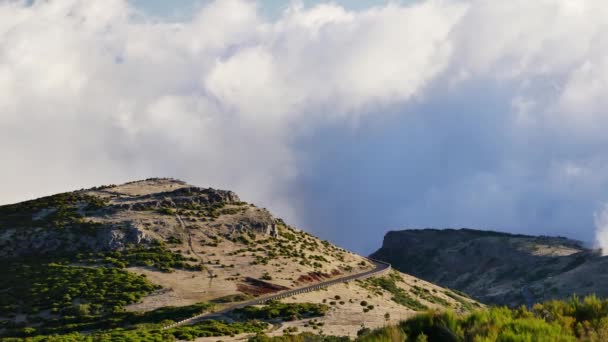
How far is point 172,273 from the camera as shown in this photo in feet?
295

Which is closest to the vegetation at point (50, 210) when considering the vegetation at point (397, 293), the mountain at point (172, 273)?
the mountain at point (172, 273)

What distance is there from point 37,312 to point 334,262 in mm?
57680

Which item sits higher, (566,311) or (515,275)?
(515,275)

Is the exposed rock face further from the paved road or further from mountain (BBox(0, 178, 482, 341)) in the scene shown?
the paved road

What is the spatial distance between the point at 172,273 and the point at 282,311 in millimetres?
26919

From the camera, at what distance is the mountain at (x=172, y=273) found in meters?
68.1

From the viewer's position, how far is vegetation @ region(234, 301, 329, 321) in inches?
2689

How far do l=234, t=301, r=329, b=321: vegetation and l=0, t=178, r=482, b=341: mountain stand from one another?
14 centimetres

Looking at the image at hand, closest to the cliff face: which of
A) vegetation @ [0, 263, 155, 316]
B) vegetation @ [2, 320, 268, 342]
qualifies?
vegetation @ [0, 263, 155, 316]

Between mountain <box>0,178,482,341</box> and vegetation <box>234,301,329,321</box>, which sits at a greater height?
mountain <box>0,178,482,341</box>

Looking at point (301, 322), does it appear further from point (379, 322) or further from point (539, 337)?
point (539, 337)

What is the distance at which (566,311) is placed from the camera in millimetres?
18797

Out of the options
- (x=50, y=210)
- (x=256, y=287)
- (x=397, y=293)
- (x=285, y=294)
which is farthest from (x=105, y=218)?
(x=397, y=293)

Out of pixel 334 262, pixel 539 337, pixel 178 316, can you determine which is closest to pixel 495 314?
pixel 539 337
